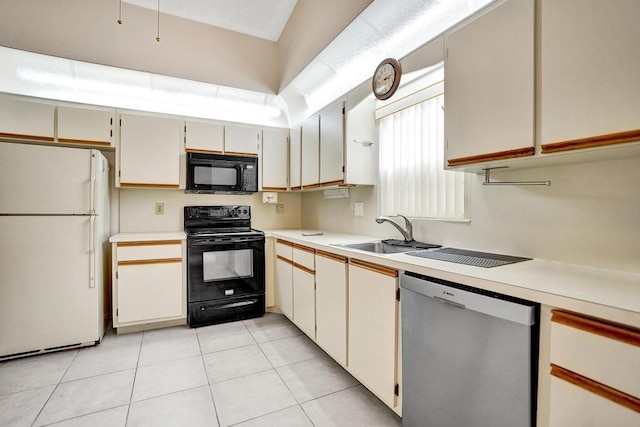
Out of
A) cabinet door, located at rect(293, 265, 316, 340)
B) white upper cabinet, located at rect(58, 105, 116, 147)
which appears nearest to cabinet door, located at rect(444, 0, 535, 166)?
cabinet door, located at rect(293, 265, 316, 340)

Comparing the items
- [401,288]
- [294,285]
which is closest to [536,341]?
[401,288]

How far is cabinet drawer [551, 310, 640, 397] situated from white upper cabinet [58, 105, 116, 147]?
11.3ft

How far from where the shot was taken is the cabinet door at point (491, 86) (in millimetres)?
1223

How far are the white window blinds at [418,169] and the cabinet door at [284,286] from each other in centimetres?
105

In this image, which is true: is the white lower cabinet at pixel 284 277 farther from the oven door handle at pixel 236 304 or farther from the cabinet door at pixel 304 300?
the oven door handle at pixel 236 304

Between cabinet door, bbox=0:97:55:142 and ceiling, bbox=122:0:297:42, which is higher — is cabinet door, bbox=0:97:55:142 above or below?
below

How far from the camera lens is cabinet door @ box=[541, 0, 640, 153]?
95cm

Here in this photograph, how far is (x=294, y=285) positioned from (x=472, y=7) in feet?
7.61

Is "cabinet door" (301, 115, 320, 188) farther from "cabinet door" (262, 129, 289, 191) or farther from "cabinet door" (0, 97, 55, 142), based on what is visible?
"cabinet door" (0, 97, 55, 142)

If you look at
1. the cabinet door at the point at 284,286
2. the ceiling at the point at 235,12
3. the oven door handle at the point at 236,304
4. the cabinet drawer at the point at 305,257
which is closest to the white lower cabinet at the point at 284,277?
the cabinet door at the point at 284,286

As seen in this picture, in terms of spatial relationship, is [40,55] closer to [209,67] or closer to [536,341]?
[209,67]

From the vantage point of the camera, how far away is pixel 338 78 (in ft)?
8.80

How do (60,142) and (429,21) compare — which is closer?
(429,21)

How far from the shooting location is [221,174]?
10.6 ft
